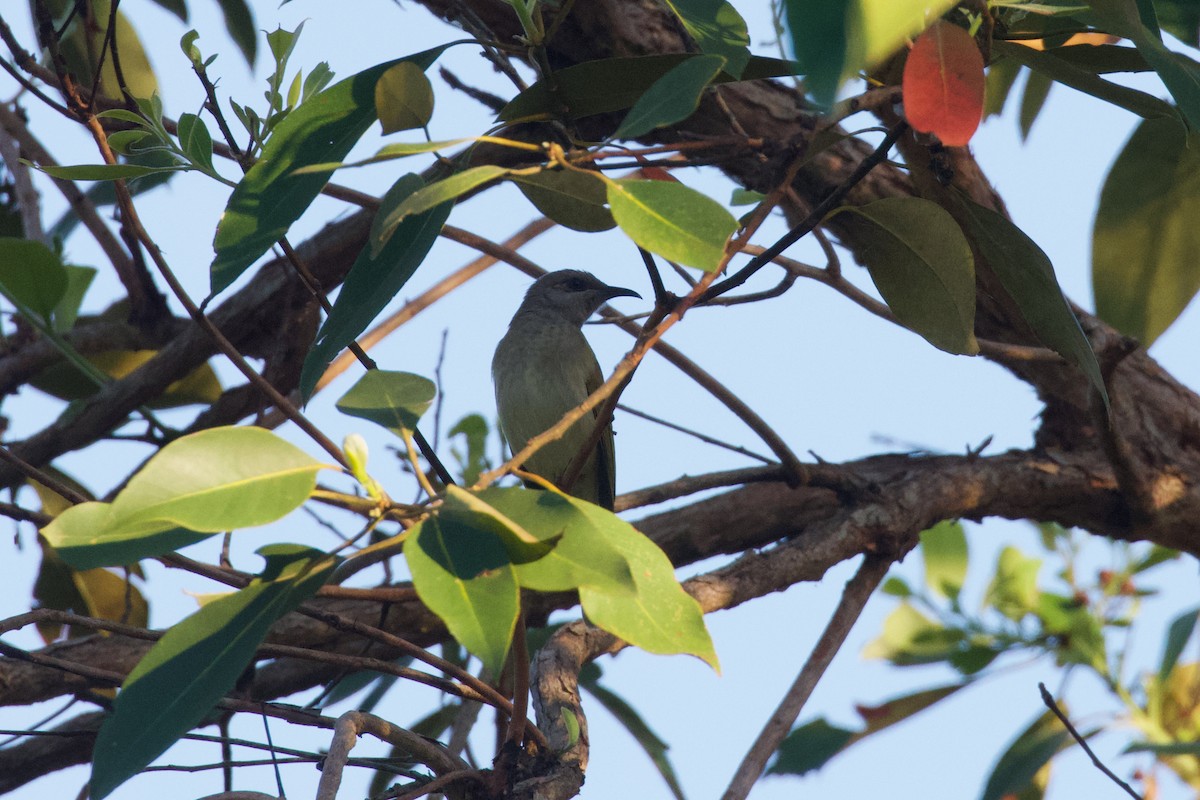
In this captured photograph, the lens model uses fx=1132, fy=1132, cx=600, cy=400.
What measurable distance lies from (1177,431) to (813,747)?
5.47 ft

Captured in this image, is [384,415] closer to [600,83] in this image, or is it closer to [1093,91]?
[600,83]

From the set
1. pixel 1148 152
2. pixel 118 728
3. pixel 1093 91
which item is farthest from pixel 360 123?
pixel 1148 152

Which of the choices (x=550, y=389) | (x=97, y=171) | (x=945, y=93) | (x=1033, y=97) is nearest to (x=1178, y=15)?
(x=945, y=93)

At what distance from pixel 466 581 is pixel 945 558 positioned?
3.80 metres

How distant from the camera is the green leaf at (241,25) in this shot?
4227mm

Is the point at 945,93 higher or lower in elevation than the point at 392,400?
higher

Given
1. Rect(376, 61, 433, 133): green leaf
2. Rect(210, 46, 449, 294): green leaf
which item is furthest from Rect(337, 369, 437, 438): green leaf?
Rect(376, 61, 433, 133): green leaf

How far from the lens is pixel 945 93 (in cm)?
164

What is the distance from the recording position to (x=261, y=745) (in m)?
1.99

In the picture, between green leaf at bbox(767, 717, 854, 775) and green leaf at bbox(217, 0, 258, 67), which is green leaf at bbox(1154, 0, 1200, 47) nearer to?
green leaf at bbox(767, 717, 854, 775)

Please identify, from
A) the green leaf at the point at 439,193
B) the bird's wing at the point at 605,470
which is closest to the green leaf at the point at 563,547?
Answer: the green leaf at the point at 439,193

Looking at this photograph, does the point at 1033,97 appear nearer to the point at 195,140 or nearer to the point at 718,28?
the point at 718,28

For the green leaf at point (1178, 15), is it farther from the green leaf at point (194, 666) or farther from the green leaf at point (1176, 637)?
the green leaf at point (1176, 637)

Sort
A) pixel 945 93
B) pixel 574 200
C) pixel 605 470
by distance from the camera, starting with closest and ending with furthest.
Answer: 1. pixel 945 93
2. pixel 574 200
3. pixel 605 470
